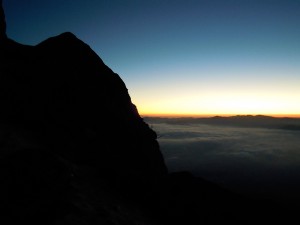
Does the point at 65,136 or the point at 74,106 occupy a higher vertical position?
the point at 74,106

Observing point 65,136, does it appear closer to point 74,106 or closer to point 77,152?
point 77,152

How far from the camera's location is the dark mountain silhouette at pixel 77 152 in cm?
1052

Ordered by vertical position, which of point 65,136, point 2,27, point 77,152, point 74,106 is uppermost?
point 2,27

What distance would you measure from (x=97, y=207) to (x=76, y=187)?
216 centimetres

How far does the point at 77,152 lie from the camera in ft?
68.4

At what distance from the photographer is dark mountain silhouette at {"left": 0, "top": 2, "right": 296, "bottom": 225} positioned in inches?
414

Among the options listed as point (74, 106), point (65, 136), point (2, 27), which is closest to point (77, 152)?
point (65, 136)

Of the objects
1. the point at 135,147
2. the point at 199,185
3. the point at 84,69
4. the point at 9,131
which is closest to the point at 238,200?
the point at 199,185

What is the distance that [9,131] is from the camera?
690 inches

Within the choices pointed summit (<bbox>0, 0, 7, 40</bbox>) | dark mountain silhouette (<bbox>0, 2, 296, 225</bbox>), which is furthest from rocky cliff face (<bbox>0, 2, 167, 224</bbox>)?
pointed summit (<bbox>0, 0, 7, 40</bbox>)

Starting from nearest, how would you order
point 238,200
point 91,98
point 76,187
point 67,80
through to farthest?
point 76,187
point 67,80
point 91,98
point 238,200

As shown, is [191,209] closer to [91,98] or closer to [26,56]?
[91,98]

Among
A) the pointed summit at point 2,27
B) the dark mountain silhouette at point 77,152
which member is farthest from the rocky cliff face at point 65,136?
the pointed summit at point 2,27

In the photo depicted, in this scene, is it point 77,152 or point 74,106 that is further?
point 74,106
